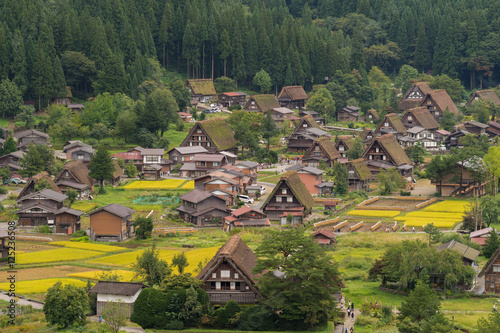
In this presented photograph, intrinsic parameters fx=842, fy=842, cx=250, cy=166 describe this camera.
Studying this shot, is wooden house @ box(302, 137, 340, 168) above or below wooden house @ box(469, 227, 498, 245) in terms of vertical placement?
above

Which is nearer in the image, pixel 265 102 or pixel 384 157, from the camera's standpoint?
pixel 384 157

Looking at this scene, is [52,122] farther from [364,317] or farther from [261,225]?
[364,317]

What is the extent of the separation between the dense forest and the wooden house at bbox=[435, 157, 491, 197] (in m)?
42.7

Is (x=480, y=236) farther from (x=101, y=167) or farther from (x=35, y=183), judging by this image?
(x=35, y=183)

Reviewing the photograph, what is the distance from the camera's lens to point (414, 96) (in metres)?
113

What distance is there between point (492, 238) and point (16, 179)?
43.6m

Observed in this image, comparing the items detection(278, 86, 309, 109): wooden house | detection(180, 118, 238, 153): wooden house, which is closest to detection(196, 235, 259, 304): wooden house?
detection(180, 118, 238, 153): wooden house

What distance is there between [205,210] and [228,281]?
23.6 meters

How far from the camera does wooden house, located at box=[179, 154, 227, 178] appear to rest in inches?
3219

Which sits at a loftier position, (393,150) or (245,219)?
(393,150)

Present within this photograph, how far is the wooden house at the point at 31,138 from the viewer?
85688 mm

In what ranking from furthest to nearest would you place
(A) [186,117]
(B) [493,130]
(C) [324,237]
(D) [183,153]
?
(A) [186,117]
(B) [493,130]
(D) [183,153]
(C) [324,237]

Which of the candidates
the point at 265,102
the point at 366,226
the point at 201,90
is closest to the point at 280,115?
the point at 265,102

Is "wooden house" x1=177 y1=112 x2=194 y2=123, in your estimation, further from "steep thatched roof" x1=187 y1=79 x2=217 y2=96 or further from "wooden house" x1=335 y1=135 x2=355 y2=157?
"wooden house" x1=335 y1=135 x2=355 y2=157
